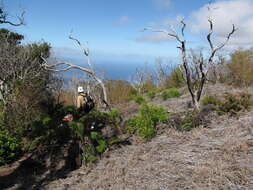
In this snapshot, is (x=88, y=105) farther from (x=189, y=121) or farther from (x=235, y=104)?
(x=235, y=104)

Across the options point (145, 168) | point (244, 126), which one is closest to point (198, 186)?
point (145, 168)

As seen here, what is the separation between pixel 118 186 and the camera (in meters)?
4.32

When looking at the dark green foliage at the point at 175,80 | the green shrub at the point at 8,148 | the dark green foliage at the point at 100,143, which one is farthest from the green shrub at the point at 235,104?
the dark green foliage at the point at 175,80

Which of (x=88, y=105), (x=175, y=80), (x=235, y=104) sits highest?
(x=175, y=80)

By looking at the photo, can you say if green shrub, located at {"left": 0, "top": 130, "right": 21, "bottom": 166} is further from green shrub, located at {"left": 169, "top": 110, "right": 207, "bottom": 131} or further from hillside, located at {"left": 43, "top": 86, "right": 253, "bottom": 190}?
green shrub, located at {"left": 169, "top": 110, "right": 207, "bottom": 131}

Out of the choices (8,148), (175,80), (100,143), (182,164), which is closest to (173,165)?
(182,164)

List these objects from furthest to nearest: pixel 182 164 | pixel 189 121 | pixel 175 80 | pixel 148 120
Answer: pixel 175 80 < pixel 189 121 < pixel 148 120 < pixel 182 164

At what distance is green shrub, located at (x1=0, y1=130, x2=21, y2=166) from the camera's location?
6656 mm

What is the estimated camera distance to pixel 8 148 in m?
6.77

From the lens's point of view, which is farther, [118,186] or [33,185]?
[33,185]

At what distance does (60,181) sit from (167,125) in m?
3.16

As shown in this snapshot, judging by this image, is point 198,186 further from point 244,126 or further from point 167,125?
point 167,125

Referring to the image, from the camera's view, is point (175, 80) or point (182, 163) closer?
point (182, 163)

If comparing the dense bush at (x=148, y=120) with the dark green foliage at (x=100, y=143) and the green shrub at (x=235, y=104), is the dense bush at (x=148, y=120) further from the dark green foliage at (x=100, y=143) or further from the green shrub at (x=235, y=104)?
the green shrub at (x=235, y=104)
